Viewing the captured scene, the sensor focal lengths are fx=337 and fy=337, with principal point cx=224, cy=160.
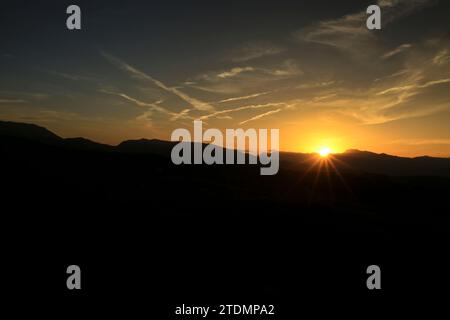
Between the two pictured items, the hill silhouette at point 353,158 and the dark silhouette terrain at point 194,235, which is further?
the hill silhouette at point 353,158

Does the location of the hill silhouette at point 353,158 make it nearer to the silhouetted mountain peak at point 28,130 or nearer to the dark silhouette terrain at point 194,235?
the silhouetted mountain peak at point 28,130

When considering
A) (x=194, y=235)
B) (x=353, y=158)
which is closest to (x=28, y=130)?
(x=194, y=235)

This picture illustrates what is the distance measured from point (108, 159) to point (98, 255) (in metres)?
26.1

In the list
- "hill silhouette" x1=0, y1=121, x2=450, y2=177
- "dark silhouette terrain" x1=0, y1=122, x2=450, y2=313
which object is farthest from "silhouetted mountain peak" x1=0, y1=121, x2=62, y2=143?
"dark silhouette terrain" x1=0, y1=122, x2=450, y2=313

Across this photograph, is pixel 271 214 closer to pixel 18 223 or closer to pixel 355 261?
pixel 355 261

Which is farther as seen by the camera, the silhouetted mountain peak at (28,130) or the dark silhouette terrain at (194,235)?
the silhouetted mountain peak at (28,130)

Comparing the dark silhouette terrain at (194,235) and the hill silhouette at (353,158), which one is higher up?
the hill silhouette at (353,158)

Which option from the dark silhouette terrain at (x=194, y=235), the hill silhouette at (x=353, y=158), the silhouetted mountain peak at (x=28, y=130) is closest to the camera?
the dark silhouette terrain at (x=194, y=235)

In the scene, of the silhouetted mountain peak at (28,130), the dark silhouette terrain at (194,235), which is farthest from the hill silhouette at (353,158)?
the dark silhouette terrain at (194,235)

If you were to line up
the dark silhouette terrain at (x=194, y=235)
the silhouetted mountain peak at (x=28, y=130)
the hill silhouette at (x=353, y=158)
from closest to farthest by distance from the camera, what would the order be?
the dark silhouette terrain at (x=194, y=235) < the silhouetted mountain peak at (x=28, y=130) < the hill silhouette at (x=353, y=158)

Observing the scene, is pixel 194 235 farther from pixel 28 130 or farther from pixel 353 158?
pixel 353 158

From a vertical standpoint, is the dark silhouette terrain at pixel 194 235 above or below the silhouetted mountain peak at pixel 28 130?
below

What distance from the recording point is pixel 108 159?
40.1m
